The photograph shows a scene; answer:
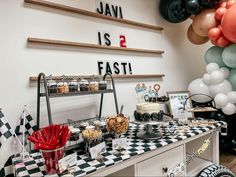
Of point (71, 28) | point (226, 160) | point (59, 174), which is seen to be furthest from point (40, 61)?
point (226, 160)

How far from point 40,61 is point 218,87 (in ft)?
5.94

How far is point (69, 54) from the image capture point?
1748 mm

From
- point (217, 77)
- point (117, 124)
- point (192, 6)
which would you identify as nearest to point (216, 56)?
point (217, 77)

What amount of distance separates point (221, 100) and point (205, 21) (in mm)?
866

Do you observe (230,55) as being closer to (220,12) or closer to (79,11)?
(220,12)

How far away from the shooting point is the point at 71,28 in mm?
1771

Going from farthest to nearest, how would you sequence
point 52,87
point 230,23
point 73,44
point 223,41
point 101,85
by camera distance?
point 223,41 < point 230,23 < point 73,44 < point 101,85 < point 52,87

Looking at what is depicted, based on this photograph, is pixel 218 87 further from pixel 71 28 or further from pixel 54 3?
pixel 54 3

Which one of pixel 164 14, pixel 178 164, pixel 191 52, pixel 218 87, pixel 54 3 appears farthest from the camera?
pixel 191 52

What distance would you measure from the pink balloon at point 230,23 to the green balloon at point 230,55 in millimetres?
137

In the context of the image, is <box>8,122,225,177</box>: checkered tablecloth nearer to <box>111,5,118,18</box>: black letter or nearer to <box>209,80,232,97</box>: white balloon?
<box>209,80,232,97</box>: white balloon

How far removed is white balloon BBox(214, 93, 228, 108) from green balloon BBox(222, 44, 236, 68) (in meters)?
0.34

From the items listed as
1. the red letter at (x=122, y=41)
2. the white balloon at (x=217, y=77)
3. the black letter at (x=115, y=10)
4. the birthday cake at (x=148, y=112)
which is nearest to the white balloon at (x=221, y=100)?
the white balloon at (x=217, y=77)

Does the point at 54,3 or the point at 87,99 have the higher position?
the point at 54,3
